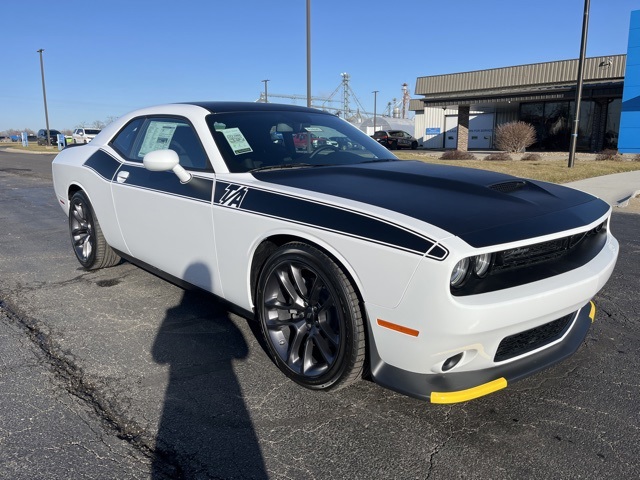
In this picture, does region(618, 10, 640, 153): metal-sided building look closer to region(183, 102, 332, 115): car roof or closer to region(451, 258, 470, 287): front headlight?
region(183, 102, 332, 115): car roof

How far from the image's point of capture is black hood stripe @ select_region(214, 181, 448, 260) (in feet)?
7.32

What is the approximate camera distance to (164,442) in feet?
7.88

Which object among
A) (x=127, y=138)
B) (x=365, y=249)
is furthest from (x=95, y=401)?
(x=127, y=138)

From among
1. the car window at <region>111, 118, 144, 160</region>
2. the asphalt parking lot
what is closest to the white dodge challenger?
the asphalt parking lot

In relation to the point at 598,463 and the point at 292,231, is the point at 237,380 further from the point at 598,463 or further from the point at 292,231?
the point at 598,463

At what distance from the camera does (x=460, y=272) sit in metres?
2.25

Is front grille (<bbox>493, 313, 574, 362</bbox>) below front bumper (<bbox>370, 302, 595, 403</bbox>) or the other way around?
the other way around

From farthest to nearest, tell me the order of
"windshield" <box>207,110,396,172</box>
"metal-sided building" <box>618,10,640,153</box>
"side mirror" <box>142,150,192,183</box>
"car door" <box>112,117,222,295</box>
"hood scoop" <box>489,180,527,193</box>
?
"metal-sided building" <box>618,10,640,153</box> < "windshield" <box>207,110,396,172</box> < "car door" <box>112,117,222,295</box> < "side mirror" <box>142,150,192,183</box> < "hood scoop" <box>489,180,527,193</box>

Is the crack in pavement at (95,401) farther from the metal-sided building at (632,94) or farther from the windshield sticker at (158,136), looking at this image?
the metal-sided building at (632,94)

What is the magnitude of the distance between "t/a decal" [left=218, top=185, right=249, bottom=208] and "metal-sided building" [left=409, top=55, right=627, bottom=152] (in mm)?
28324

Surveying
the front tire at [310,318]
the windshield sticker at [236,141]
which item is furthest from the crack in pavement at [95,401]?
the windshield sticker at [236,141]

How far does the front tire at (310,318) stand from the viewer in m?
2.51

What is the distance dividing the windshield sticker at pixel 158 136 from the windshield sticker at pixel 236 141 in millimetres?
537

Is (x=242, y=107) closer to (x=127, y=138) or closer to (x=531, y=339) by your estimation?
(x=127, y=138)
